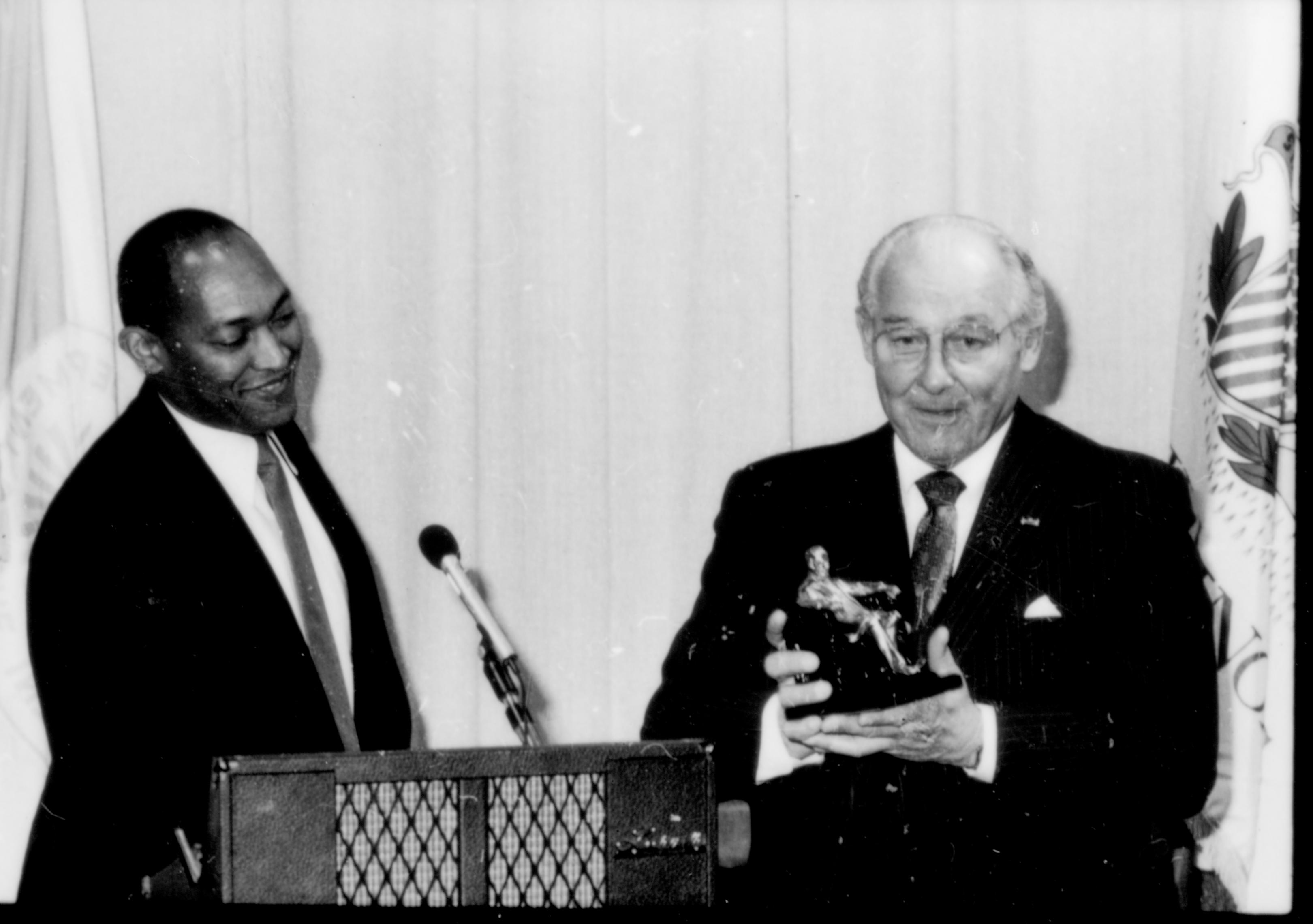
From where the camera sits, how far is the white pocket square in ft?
6.01

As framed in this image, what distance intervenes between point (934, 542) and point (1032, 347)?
301 millimetres

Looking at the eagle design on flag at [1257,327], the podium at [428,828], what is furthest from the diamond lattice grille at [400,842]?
the eagle design on flag at [1257,327]

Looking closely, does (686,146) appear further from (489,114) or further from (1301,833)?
(1301,833)

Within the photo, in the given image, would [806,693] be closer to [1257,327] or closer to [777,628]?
[777,628]

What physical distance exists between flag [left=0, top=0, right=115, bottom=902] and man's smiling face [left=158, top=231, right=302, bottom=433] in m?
0.14

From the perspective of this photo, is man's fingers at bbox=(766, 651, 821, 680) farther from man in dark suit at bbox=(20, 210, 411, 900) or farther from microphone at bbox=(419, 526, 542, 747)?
man in dark suit at bbox=(20, 210, 411, 900)

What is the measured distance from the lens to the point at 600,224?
78.1 inches

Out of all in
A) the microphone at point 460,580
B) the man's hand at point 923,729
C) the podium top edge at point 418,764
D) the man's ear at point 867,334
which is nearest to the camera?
the podium top edge at point 418,764

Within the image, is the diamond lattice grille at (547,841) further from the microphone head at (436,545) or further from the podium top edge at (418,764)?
the microphone head at (436,545)

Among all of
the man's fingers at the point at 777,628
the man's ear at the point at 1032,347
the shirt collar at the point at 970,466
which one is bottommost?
the man's fingers at the point at 777,628

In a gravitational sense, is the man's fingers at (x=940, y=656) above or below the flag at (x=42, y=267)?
below

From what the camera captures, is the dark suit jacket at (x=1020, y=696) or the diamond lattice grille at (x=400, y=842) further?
the dark suit jacket at (x=1020, y=696)

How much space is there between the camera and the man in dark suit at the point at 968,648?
1.78m

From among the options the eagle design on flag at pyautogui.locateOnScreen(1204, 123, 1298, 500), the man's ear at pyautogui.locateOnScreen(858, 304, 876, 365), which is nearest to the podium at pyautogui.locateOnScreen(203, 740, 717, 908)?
the man's ear at pyautogui.locateOnScreen(858, 304, 876, 365)
